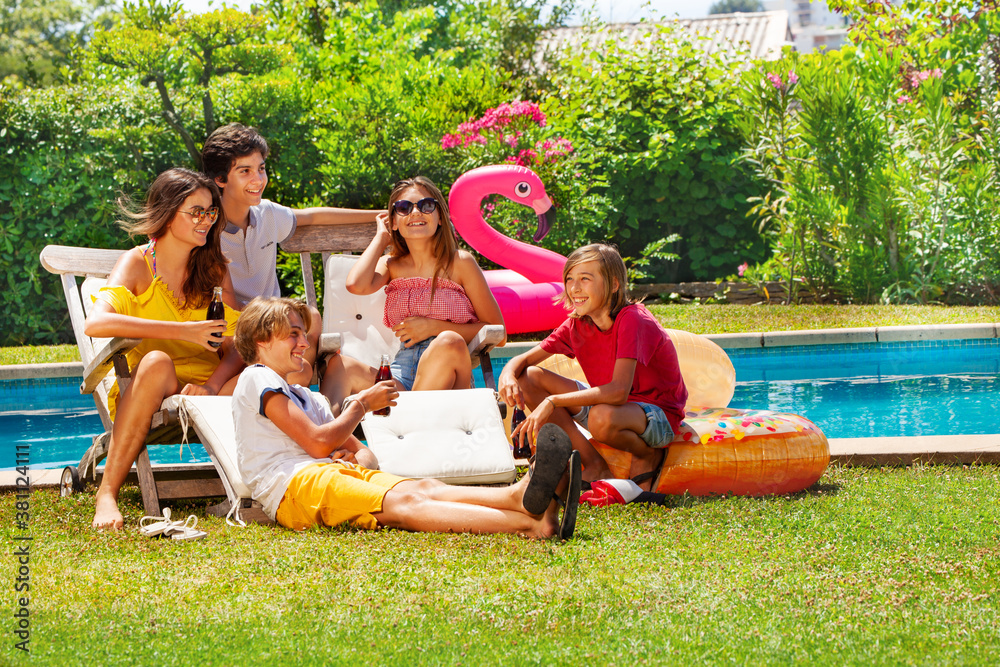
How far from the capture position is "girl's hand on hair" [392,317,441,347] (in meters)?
4.41

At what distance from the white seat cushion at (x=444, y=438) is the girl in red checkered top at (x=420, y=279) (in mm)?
420

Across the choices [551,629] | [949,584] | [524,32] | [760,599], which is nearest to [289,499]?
[551,629]

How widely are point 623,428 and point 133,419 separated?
6.24 feet

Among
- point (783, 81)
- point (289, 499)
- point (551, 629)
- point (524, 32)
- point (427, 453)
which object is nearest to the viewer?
point (551, 629)

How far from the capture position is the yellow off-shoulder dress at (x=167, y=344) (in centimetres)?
392

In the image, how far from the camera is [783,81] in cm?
1103

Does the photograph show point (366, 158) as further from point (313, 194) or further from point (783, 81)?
point (783, 81)

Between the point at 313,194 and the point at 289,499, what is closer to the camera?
the point at 289,499

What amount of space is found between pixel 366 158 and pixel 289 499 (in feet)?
23.9

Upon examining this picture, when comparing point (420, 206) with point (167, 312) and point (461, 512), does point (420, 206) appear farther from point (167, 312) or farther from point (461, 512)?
point (461, 512)

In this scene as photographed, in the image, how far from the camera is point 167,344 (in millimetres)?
3938

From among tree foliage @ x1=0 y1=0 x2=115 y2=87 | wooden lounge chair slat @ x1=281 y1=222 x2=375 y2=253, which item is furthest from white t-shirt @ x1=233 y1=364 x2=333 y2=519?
tree foliage @ x1=0 y1=0 x2=115 y2=87

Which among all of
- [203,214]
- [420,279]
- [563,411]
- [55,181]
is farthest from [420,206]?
[55,181]

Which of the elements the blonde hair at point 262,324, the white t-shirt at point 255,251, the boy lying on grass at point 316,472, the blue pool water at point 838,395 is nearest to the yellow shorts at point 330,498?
the boy lying on grass at point 316,472
